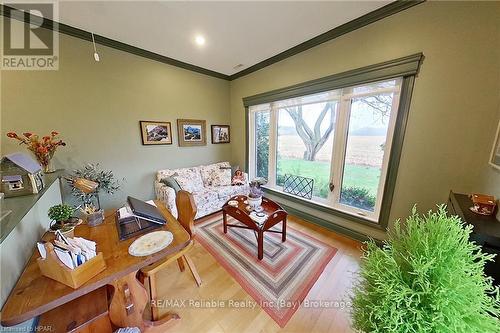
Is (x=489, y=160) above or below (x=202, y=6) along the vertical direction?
below

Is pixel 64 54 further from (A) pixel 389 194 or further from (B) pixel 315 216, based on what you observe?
(A) pixel 389 194

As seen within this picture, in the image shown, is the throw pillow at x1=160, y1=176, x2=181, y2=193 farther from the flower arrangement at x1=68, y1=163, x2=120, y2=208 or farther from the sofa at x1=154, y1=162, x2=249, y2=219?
the flower arrangement at x1=68, y1=163, x2=120, y2=208

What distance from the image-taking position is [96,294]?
0.97 m

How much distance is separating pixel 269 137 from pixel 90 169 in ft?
9.41

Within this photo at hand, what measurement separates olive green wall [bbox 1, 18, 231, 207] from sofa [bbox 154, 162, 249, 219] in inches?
10.9

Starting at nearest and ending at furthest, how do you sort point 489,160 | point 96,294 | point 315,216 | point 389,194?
point 96,294 < point 489,160 < point 389,194 < point 315,216

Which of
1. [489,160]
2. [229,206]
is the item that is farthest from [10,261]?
[489,160]

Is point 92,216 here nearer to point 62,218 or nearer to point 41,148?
point 62,218

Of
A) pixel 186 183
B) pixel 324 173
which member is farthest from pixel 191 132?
pixel 324 173

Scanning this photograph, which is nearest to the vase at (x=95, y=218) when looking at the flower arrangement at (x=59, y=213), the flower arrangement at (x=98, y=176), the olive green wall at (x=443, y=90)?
the flower arrangement at (x=59, y=213)

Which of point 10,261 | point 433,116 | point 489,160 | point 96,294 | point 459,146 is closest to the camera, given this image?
point 10,261

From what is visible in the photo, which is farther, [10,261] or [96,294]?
[96,294]

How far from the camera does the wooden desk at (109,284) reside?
0.68 metres

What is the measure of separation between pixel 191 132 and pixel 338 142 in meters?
2.63
